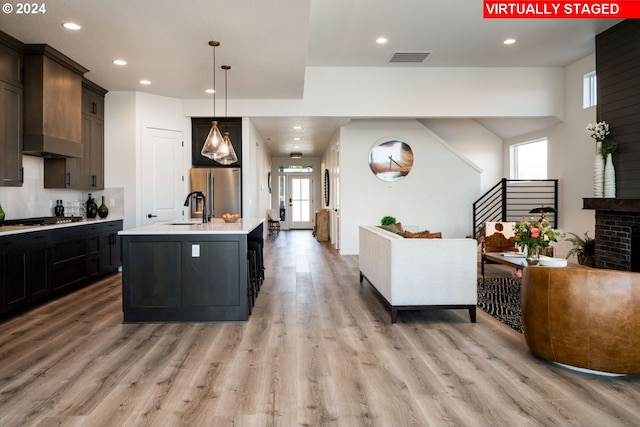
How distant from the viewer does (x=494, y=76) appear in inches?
300

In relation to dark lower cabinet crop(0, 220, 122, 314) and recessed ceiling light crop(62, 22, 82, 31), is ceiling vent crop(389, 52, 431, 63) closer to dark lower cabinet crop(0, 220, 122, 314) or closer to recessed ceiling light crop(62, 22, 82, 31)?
recessed ceiling light crop(62, 22, 82, 31)

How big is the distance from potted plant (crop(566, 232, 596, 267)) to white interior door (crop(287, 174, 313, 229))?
10390 millimetres

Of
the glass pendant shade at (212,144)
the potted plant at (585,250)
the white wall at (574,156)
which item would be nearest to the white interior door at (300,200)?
the white wall at (574,156)

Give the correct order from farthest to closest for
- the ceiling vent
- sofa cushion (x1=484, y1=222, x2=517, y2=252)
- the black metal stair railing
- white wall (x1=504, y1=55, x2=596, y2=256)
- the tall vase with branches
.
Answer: the black metal stair railing → white wall (x1=504, y1=55, x2=596, y2=256) → the ceiling vent → sofa cushion (x1=484, y1=222, x2=517, y2=252) → the tall vase with branches

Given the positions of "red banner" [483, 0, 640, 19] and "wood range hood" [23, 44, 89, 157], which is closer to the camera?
"red banner" [483, 0, 640, 19]

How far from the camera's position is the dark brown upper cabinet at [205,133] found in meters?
7.77

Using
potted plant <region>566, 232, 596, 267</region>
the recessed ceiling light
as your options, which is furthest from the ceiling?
potted plant <region>566, 232, 596, 267</region>

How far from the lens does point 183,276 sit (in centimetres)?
408

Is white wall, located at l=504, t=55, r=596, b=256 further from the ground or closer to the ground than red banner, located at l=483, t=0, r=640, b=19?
closer to the ground

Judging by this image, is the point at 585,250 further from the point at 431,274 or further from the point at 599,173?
the point at 431,274

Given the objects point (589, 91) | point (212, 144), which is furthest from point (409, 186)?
point (212, 144)

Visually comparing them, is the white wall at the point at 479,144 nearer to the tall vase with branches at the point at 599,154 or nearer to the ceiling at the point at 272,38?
the ceiling at the point at 272,38

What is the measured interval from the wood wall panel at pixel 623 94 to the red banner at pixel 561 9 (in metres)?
0.81

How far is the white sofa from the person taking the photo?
13.2ft
